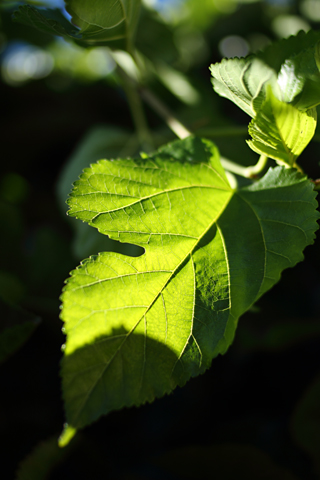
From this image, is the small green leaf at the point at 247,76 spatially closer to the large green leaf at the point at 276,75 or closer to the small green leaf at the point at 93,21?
the large green leaf at the point at 276,75

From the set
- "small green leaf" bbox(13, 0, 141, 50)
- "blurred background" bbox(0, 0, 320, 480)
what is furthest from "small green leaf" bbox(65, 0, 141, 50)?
"blurred background" bbox(0, 0, 320, 480)

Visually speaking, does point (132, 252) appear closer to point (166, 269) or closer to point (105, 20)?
point (166, 269)

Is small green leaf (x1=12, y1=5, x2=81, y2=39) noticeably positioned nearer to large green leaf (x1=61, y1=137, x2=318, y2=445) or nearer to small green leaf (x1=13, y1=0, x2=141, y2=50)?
small green leaf (x1=13, y1=0, x2=141, y2=50)

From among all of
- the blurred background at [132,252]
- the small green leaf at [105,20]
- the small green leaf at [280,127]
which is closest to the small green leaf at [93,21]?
the small green leaf at [105,20]

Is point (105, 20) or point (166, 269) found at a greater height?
point (105, 20)

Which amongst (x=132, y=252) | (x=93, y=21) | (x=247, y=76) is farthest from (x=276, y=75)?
(x=132, y=252)

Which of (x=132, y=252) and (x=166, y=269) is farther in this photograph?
(x=132, y=252)

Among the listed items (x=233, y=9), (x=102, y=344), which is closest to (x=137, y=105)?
(x=102, y=344)
